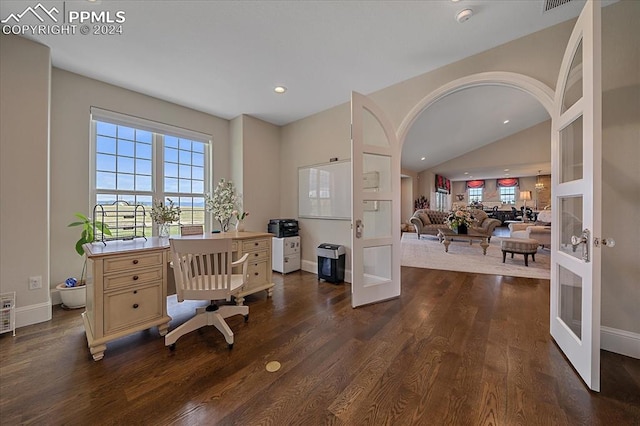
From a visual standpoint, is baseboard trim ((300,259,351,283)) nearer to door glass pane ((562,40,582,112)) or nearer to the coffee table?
door glass pane ((562,40,582,112))

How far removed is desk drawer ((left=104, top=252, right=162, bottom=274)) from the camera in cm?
181

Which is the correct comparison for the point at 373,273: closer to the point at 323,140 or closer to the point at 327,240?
the point at 327,240

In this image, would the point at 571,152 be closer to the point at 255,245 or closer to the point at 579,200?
the point at 579,200

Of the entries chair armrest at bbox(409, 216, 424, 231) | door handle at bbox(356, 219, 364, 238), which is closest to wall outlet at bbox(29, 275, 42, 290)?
door handle at bbox(356, 219, 364, 238)

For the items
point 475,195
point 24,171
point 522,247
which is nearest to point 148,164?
point 24,171

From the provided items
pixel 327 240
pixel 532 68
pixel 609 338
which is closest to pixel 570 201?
pixel 609 338

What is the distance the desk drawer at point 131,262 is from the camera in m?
1.81

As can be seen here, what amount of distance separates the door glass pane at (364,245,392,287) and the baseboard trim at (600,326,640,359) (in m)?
1.74

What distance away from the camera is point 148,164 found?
344 cm

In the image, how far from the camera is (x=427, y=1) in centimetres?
187

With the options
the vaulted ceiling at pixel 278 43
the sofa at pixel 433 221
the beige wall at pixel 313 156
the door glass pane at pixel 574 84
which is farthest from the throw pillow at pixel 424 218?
the door glass pane at pixel 574 84

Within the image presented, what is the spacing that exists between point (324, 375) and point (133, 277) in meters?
1.69

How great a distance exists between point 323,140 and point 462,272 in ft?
10.6

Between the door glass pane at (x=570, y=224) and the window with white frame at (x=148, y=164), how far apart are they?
12.9 feet
